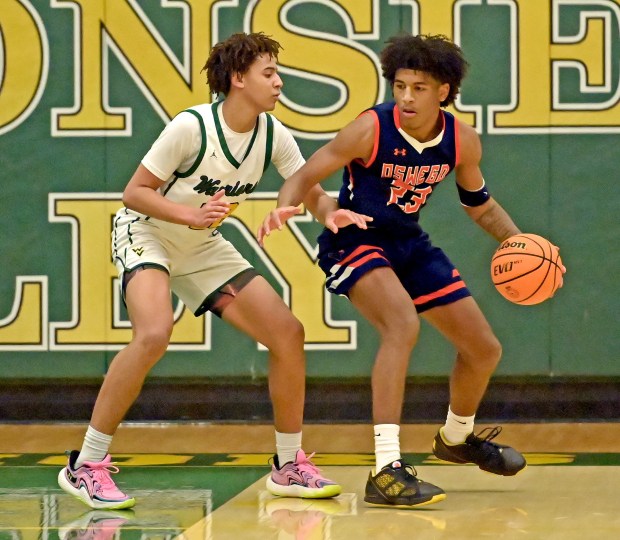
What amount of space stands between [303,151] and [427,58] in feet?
7.30

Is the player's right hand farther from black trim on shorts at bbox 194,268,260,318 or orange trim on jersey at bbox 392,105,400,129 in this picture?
orange trim on jersey at bbox 392,105,400,129

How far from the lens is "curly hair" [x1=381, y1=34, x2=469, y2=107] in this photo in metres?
4.97

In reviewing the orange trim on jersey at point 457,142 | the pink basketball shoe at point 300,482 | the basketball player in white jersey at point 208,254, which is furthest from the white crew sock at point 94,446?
the orange trim on jersey at point 457,142

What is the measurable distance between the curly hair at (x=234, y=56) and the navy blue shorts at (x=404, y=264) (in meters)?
→ 0.81

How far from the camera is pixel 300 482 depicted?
16.7 ft

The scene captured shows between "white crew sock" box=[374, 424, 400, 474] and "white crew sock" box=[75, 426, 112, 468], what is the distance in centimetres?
109

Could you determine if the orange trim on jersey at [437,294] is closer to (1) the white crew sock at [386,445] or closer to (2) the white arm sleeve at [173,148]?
(1) the white crew sock at [386,445]

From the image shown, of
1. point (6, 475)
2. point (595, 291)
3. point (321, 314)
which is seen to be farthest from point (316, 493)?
point (595, 291)

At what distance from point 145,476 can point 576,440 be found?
2503 mm

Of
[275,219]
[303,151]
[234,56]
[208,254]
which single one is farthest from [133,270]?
[303,151]

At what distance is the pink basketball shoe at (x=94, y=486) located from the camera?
4785mm

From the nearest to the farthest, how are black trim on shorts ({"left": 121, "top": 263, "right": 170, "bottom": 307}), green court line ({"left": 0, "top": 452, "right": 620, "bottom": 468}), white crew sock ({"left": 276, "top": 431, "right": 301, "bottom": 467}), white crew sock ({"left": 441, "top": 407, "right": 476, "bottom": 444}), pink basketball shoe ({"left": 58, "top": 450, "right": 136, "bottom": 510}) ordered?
pink basketball shoe ({"left": 58, "top": 450, "right": 136, "bottom": 510}), black trim on shorts ({"left": 121, "top": 263, "right": 170, "bottom": 307}), white crew sock ({"left": 276, "top": 431, "right": 301, "bottom": 467}), white crew sock ({"left": 441, "top": 407, "right": 476, "bottom": 444}), green court line ({"left": 0, "top": 452, "right": 620, "bottom": 468})

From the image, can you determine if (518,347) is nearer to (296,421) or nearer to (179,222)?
(296,421)

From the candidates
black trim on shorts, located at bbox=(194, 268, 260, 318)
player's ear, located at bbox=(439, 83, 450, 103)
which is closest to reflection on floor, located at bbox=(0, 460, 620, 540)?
black trim on shorts, located at bbox=(194, 268, 260, 318)
